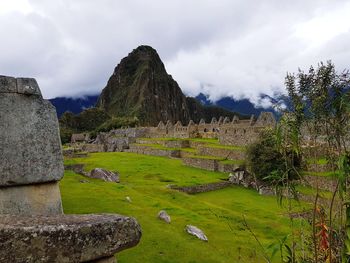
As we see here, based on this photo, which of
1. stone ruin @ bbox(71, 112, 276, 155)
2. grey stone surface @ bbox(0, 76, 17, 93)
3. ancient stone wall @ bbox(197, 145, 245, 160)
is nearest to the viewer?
grey stone surface @ bbox(0, 76, 17, 93)

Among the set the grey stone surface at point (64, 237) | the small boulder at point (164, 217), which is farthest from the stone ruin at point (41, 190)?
the small boulder at point (164, 217)

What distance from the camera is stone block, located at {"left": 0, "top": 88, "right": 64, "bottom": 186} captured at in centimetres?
562

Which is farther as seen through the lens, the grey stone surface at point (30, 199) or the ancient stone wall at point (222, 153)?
the ancient stone wall at point (222, 153)

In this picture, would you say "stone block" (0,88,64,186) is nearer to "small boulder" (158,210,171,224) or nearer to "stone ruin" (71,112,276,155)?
"small boulder" (158,210,171,224)

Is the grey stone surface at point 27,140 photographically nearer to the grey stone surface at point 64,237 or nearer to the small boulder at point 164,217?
the grey stone surface at point 64,237

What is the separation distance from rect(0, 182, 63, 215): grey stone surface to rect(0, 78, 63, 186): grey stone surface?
12 centimetres

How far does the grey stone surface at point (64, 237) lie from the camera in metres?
3.77

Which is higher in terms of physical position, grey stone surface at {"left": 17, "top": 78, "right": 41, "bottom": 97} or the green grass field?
grey stone surface at {"left": 17, "top": 78, "right": 41, "bottom": 97}

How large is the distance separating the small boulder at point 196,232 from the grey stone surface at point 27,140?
29.9 ft

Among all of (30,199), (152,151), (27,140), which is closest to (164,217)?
(30,199)

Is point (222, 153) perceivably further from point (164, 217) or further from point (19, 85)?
point (19, 85)

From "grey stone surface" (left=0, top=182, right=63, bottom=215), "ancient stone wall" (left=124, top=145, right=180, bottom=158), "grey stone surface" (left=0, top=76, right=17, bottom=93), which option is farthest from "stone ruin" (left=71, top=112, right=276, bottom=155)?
"grey stone surface" (left=0, top=76, right=17, bottom=93)

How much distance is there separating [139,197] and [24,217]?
15852 mm

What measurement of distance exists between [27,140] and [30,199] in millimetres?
851
